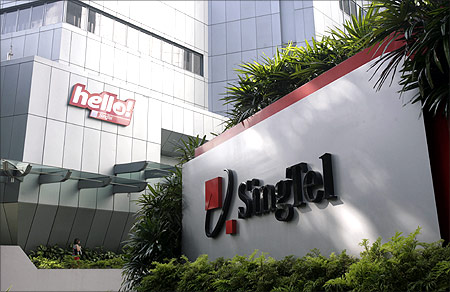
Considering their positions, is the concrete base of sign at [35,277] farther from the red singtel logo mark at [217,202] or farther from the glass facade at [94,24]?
the glass facade at [94,24]

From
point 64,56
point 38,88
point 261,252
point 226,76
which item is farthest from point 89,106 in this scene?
point 261,252

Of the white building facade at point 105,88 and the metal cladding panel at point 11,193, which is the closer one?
the metal cladding panel at point 11,193

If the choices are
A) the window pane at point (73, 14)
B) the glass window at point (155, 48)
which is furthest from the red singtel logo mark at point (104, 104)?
the glass window at point (155, 48)

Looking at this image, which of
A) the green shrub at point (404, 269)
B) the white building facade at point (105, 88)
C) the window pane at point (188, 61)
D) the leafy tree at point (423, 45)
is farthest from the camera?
the window pane at point (188, 61)

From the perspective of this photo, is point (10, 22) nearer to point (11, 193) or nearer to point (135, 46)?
point (135, 46)

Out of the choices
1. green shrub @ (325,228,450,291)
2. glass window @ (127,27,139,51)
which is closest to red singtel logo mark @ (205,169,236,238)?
green shrub @ (325,228,450,291)

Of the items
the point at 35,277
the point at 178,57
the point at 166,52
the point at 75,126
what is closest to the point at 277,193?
the point at 35,277

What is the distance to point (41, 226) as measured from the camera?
1773 centimetres

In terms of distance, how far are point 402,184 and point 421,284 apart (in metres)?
1.33

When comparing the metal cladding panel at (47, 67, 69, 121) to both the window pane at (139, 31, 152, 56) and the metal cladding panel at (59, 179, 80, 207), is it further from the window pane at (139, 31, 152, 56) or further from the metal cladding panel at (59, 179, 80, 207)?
the window pane at (139, 31, 152, 56)

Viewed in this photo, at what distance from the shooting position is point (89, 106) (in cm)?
2012

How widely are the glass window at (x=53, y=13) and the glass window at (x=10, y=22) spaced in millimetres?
2289

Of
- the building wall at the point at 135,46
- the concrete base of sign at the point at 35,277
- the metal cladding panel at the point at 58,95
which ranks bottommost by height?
the concrete base of sign at the point at 35,277

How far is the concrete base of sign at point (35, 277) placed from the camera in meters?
13.3
